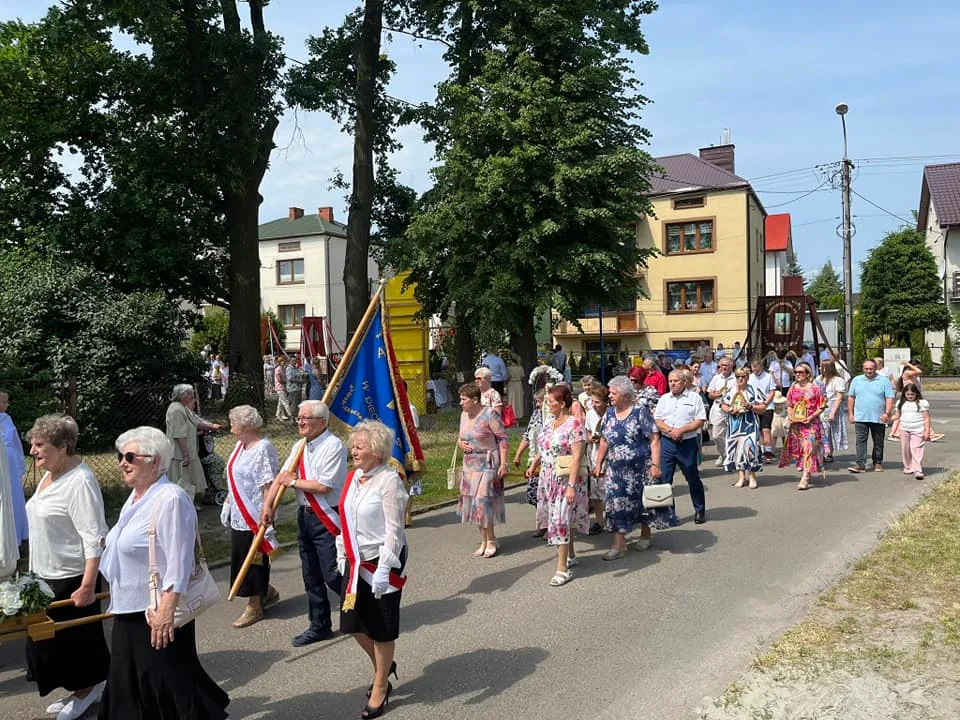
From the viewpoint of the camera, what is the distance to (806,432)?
40.3ft

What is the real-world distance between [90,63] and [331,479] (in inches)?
730

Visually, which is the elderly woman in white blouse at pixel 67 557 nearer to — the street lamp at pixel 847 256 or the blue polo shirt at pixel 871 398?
the blue polo shirt at pixel 871 398

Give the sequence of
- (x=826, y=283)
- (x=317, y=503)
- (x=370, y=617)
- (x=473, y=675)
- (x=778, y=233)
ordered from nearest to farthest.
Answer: (x=370, y=617) → (x=473, y=675) → (x=317, y=503) → (x=778, y=233) → (x=826, y=283)

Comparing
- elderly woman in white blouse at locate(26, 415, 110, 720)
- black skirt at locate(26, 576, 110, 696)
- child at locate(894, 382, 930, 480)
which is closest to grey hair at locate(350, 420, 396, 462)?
elderly woman in white blouse at locate(26, 415, 110, 720)

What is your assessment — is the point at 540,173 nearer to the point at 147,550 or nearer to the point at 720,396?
the point at 720,396

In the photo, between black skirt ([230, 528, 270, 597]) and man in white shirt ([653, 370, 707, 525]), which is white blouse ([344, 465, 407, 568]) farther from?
man in white shirt ([653, 370, 707, 525])

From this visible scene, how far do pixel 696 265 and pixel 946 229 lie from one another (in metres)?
14.6

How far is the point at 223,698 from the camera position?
4.37 meters

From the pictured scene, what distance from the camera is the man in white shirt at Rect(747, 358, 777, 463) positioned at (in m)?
13.0

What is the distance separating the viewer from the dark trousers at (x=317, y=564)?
619cm

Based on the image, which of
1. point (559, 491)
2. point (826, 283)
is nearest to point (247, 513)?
point (559, 491)

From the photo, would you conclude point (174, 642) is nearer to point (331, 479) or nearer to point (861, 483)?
point (331, 479)

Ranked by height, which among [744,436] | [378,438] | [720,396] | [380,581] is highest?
[378,438]

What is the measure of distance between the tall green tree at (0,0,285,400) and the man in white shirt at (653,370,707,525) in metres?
13.9
